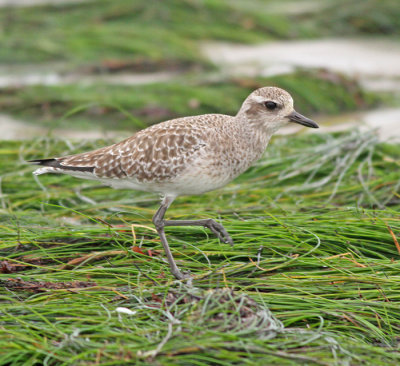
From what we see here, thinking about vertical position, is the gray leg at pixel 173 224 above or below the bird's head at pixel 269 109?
below

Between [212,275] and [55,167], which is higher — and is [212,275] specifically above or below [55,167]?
below

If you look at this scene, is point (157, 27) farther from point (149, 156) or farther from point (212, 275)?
point (212, 275)

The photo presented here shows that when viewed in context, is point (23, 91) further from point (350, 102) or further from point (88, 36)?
point (350, 102)

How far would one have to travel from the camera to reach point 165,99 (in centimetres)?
1212

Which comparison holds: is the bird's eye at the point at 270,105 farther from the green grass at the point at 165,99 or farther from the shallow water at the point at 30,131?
the green grass at the point at 165,99

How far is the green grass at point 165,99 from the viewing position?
1179 centimetres

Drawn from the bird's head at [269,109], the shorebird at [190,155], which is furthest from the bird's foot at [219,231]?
the bird's head at [269,109]

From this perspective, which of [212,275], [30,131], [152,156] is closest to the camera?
[212,275]

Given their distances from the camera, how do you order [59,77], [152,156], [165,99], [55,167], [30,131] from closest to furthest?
1. [152,156]
2. [55,167]
3. [30,131]
4. [165,99]
5. [59,77]

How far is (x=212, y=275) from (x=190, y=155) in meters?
1.07

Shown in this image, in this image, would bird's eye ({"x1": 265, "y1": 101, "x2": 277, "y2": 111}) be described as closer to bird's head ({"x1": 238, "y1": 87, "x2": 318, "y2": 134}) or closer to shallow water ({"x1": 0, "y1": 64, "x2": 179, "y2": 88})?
bird's head ({"x1": 238, "y1": 87, "x2": 318, "y2": 134})

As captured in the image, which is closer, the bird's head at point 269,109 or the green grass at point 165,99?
the bird's head at point 269,109

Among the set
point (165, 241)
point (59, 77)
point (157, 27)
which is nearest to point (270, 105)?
point (165, 241)

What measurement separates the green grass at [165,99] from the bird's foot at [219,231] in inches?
223
